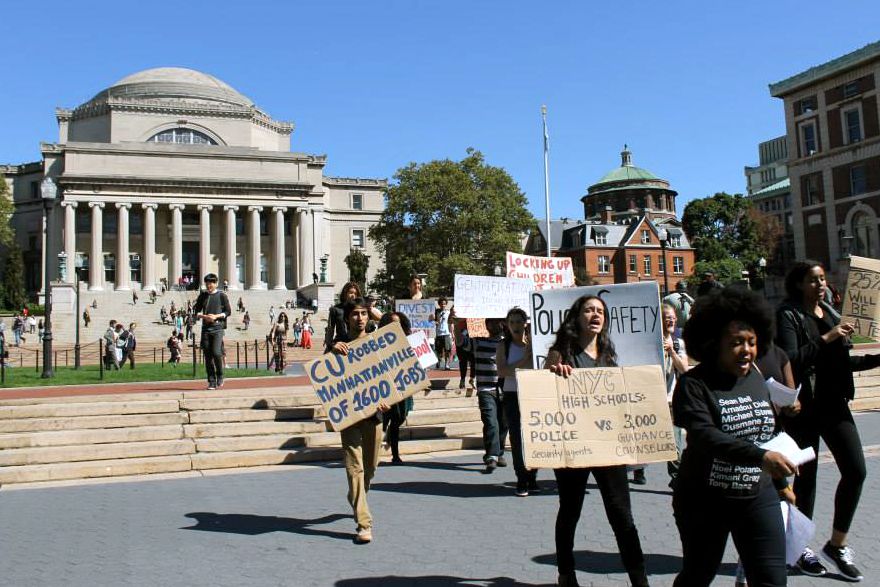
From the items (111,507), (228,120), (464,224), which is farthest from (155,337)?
(111,507)

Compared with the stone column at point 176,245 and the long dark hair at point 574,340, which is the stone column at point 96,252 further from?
the long dark hair at point 574,340

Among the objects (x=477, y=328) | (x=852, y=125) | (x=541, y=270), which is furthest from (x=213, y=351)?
(x=852, y=125)

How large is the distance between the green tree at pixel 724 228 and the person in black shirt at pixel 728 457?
78.2 meters

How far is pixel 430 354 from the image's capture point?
12.0 meters

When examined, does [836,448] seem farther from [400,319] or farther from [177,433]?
[177,433]

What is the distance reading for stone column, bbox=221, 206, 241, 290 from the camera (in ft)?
247

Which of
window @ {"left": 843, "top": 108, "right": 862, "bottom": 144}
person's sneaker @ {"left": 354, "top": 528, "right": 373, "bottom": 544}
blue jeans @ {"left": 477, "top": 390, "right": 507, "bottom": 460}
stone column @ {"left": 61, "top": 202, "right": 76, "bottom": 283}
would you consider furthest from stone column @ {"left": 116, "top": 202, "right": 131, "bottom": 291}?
person's sneaker @ {"left": 354, "top": 528, "right": 373, "bottom": 544}

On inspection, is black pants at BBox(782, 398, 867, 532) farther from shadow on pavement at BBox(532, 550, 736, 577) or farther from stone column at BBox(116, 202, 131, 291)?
stone column at BBox(116, 202, 131, 291)

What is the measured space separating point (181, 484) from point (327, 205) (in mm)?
82911

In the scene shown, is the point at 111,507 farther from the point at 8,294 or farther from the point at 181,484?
the point at 8,294

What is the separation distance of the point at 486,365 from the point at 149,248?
6902cm

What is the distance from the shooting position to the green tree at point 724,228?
259 ft

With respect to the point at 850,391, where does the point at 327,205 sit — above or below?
above

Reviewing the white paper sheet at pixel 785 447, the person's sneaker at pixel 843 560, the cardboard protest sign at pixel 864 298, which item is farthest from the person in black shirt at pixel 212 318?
the white paper sheet at pixel 785 447
